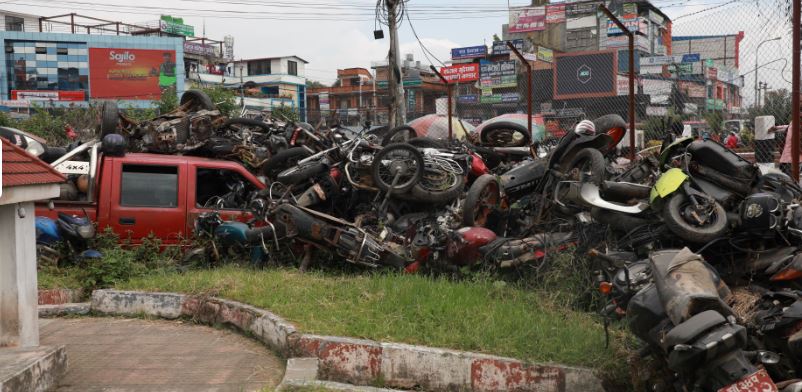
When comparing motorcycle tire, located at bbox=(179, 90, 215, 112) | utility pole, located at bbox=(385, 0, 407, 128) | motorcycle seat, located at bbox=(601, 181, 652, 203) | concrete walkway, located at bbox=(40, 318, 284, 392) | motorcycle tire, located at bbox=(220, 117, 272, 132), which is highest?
utility pole, located at bbox=(385, 0, 407, 128)

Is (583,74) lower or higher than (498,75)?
lower

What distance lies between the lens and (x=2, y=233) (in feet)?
14.7

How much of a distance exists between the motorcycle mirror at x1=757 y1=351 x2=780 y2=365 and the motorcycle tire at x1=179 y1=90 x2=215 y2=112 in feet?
30.0

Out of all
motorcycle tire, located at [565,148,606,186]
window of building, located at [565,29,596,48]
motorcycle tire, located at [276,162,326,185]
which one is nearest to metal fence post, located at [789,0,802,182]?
motorcycle tire, located at [565,148,606,186]

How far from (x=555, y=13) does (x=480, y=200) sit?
181 ft

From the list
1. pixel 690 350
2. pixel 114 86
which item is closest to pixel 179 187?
pixel 690 350

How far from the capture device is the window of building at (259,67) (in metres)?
75.8

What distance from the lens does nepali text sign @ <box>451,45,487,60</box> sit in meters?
58.7

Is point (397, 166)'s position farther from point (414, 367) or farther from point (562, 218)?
point (414, 367)

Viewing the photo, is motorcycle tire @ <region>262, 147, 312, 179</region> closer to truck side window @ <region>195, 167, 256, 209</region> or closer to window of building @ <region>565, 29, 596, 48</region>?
truck side window @ <region>195, 167, 256, 209</region>

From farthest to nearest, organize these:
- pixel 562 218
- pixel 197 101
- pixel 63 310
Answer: pixel 197 101, pixel 562 218, pixel 63 310

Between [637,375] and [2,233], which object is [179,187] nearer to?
[2,233]

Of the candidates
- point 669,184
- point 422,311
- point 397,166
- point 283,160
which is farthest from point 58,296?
point 669,184

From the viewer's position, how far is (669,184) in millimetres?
5305
